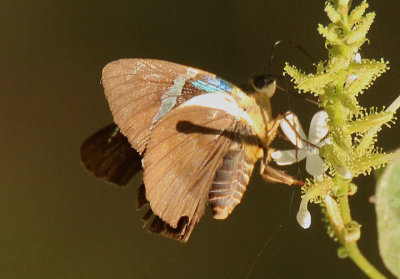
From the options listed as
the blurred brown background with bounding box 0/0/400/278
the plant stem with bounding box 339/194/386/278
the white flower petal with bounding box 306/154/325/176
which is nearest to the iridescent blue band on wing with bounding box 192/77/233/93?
the white flower petal with bounding box 306/154/325/176

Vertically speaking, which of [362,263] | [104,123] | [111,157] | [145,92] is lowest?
[362,263]

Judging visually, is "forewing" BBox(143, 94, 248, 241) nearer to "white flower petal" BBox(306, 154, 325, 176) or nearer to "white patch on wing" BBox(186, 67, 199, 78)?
"white patch on wing" BBox(186, 67, 199, 78)

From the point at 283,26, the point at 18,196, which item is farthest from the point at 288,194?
the point at 18,196

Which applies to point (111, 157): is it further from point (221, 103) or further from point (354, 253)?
point (354, 253)

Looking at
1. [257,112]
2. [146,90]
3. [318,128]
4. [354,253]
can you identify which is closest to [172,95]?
[146,90]

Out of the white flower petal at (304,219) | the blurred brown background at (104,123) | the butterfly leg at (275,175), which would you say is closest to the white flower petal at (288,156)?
the butterfly leg at (275,175)

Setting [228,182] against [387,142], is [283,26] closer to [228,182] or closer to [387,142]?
[387,142]

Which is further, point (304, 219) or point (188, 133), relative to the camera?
point (188, 133)

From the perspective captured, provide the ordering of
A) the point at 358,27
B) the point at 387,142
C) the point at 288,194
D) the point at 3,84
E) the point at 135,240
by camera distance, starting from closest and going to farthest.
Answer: the point at 358,27 < the point at 387,142 < the point at 288,194 < the point at 135,240 < the point at 3,84
